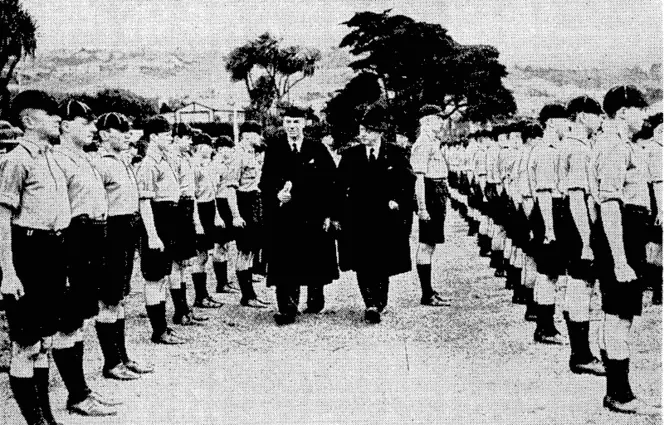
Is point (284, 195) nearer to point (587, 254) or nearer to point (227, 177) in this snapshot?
point (227, 177)

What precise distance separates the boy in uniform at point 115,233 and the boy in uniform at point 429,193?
2.90m

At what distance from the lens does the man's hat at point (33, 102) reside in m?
3.26

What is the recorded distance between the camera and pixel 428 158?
6.66 metres

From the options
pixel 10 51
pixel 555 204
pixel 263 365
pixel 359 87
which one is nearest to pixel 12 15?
pixel 10 51

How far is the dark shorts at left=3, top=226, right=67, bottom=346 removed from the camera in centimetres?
318

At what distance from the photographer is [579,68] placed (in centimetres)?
603

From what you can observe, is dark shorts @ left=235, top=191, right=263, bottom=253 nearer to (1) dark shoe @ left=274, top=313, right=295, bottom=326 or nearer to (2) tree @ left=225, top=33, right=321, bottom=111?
(1) dark shoe @ left=274, top=313, right=295, bottom=326

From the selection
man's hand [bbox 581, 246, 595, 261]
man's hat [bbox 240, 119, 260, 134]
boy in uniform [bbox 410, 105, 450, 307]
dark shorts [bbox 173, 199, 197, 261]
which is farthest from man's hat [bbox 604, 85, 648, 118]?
man's hat [bbox 240, 119, 260, 134]

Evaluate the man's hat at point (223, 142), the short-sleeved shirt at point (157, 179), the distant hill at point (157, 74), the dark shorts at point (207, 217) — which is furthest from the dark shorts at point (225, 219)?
the short-sleeved shirt at point (157, 179)

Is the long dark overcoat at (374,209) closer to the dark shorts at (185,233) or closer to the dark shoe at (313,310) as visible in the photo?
the dark shoe at (313,310)

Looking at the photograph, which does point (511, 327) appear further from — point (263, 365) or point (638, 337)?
point (263, 365)

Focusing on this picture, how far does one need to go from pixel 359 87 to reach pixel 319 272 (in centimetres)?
1100

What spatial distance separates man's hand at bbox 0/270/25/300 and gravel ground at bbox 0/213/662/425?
85 centimetres

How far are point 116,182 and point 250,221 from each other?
2798mm
